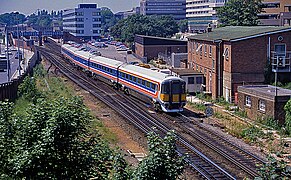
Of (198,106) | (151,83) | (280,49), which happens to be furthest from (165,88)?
(280,49)

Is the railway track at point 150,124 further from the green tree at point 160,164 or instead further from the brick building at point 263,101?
the brick building at point 263,101

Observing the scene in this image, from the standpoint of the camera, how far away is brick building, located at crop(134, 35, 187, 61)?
75.7 m

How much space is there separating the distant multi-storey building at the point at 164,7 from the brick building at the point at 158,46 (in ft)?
372

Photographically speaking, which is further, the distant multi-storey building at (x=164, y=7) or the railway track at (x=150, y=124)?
the distant multi-storey building at (x=164, y=7)

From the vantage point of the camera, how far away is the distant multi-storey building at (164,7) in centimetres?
18925

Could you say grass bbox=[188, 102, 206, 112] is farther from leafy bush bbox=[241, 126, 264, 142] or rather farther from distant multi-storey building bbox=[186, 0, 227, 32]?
distant multi-storey building bbox=[186, 0, 227, 32]

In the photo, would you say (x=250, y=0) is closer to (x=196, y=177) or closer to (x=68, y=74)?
(x=68, y=74)

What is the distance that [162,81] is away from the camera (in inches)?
1251

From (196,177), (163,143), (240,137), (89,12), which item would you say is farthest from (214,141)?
(89,12)

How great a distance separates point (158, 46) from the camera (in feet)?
251

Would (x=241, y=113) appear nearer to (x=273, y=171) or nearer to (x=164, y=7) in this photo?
(x=273, y=171)

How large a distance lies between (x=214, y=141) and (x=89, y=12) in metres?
140

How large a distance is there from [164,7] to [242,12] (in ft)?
406

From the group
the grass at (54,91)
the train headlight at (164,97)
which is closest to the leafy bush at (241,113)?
the train headlight at (164,97)
